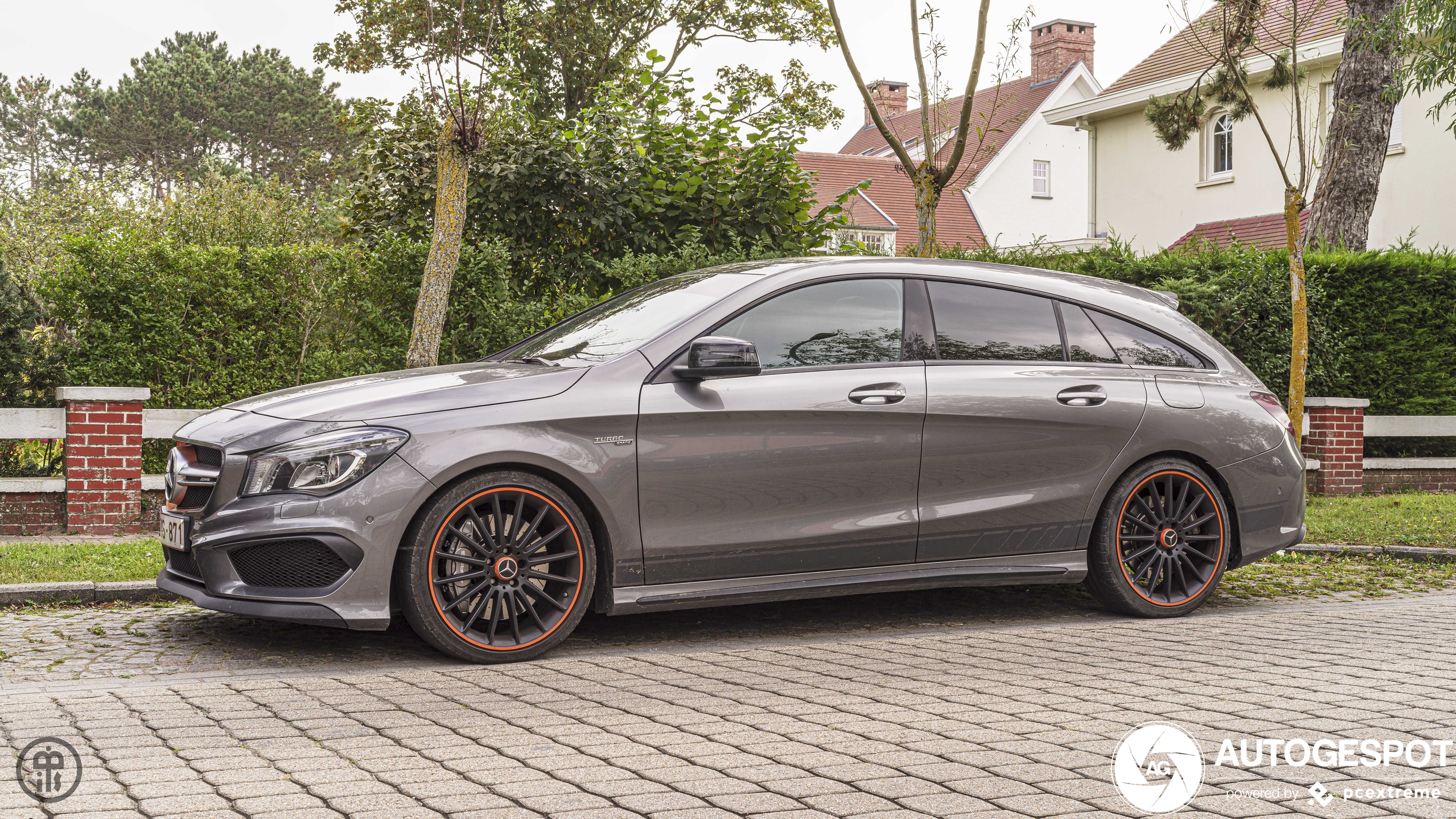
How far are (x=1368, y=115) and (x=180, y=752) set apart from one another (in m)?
15.3

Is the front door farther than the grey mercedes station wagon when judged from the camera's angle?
Yes

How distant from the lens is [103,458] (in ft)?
29.2

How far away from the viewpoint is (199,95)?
59.6 metres

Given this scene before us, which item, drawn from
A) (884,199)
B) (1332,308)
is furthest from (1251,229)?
(884,199)

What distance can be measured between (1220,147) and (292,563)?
2381 cm

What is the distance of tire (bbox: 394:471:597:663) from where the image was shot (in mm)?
5121

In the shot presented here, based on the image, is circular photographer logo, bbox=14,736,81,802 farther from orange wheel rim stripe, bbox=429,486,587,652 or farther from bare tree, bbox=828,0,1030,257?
bare tree, bbox=828,0,1030,257

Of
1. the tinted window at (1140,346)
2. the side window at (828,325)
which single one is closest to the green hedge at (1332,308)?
the tinted window at (1140,346)

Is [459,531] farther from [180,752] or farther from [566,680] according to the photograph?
[180,752]

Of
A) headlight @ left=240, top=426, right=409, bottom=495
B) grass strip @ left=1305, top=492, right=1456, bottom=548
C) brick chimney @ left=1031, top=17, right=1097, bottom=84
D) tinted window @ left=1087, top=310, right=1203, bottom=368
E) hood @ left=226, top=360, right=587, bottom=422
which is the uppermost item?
brick chimney @ left=1031, top=17, right=1097, bottom=84

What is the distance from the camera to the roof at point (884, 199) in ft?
138

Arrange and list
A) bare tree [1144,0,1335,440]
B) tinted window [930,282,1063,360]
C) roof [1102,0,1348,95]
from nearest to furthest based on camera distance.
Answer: tinted window [930,282,1063,360] → bare tree [1144,0,1335,440] → roof [1102,0,1348,95]

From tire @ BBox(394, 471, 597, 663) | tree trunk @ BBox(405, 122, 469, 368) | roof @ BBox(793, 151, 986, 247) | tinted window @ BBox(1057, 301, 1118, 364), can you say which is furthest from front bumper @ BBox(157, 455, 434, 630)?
roof @ BBox(793, 151, 986, 247)

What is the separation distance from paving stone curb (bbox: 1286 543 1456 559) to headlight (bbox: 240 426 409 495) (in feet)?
22.4
